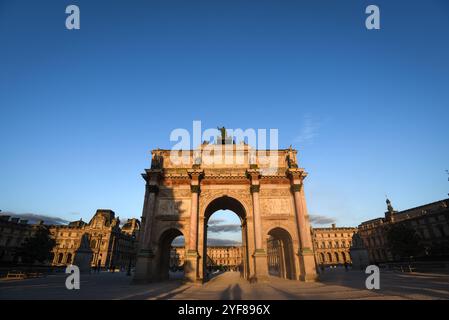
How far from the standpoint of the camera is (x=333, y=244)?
247 ft

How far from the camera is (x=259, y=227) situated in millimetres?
20812

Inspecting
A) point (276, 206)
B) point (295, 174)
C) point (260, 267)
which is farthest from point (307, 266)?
point (295, 174)

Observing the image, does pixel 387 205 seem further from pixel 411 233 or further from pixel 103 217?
pixel 103 217

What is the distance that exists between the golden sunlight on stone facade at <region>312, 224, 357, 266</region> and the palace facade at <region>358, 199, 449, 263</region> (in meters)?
6.37

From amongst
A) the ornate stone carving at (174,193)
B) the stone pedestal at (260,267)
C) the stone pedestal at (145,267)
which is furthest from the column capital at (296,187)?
the stone pedestal at (145,267)

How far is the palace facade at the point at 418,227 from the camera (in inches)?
1880

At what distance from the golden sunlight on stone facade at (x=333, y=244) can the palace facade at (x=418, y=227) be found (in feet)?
20.9

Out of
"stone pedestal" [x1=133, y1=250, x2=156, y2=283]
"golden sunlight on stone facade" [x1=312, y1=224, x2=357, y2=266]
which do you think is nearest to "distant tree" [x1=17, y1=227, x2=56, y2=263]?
"stone pedestal" [x1=133, y1=250, x2=156, y2=283]

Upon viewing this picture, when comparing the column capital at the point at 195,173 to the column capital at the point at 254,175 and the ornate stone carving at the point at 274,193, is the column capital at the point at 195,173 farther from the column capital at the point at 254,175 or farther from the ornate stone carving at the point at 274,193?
the ornate stone carving at the point at 274,193

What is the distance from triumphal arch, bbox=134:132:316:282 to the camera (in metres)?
20.0

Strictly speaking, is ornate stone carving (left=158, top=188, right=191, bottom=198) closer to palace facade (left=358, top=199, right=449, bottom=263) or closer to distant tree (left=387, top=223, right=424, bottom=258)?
distant tree (left=387, top=223, right=424, bottom=258)

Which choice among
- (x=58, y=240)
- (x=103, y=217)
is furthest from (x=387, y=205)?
(x=58, y=240)

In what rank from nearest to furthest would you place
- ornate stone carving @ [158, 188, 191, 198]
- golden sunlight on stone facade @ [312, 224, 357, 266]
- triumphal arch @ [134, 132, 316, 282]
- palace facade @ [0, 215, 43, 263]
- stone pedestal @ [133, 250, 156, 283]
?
stone pedestal @ [133, 250, 156, 283]
triumphal arch @ [134, 132, 316, 282]
ornate stone carving @ [158, 188, 191, 198]
palace facade @ [0, 215, 43, 263]
golden sunlight on stone facade @ [312, 224, 357, 266]
